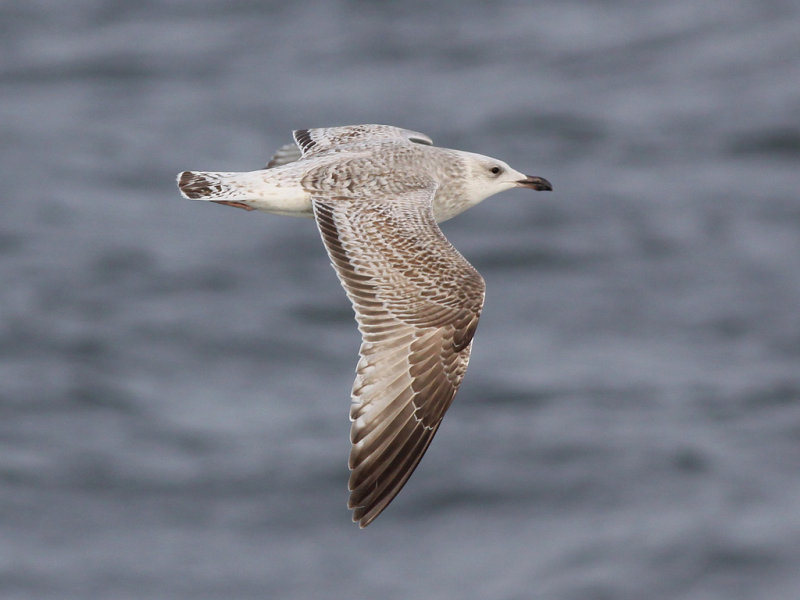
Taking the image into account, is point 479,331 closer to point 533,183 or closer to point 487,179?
point 533,183

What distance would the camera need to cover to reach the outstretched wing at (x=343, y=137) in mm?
12102

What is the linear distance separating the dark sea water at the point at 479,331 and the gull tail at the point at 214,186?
951 centimetres

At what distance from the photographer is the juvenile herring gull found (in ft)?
31.4

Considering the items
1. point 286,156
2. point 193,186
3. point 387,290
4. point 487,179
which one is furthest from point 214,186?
point 286,156

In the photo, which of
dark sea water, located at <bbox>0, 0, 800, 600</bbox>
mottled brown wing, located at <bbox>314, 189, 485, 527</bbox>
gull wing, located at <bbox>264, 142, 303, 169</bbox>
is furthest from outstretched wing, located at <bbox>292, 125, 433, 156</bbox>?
dark sea water, located at <bbox>0, 0, 800, 600</bbox>

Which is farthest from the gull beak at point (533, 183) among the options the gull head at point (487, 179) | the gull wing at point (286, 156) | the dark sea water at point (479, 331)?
the dark sea water at point (479, 331)

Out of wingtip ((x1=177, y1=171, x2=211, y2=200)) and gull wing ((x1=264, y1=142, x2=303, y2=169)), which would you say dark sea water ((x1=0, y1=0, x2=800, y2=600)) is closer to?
gull wing ((x1=264, y1=142, x2=303, y2=169))

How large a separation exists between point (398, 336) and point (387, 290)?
1.03 feet

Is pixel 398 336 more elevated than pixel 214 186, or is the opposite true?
pixel 214 186

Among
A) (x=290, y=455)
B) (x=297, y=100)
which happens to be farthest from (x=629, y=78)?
(x=290, y=455)

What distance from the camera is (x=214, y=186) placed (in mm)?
10750

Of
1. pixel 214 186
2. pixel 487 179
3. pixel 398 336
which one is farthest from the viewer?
pixel 487 179

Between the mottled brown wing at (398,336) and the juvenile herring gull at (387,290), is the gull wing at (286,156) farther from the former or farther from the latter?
the mottled brown wing at (398,336)

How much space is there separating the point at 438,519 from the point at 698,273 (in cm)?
648
